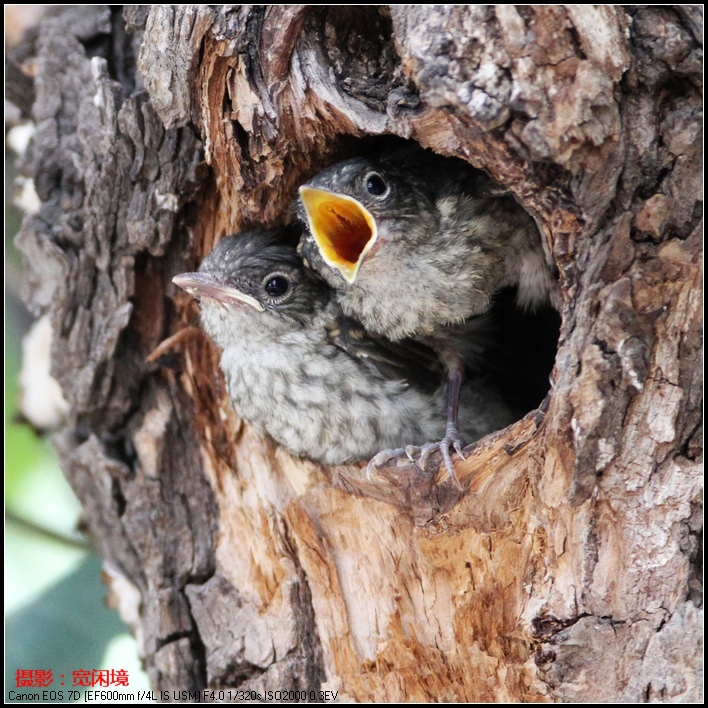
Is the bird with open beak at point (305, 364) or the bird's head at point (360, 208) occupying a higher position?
the bird's head at point (360, 208)

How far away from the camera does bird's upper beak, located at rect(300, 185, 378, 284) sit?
7.83ft

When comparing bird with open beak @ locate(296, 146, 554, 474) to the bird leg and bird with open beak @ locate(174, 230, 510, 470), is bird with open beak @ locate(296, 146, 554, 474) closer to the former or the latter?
the bird leg

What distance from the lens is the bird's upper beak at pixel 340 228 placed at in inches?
94.0

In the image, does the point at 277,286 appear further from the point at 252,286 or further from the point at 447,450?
the point at 447,450

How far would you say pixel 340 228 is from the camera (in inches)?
102

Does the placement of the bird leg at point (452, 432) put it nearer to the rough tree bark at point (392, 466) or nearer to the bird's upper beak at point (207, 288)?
the rough tree bark at point (392, 466)

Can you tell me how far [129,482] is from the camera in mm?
2988

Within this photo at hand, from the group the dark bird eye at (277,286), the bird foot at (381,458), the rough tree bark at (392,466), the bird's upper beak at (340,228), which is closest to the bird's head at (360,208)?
the bird's upper beak at (340,228)

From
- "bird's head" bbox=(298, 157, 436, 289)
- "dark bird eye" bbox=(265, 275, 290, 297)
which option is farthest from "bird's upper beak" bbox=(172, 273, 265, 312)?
"bird's head" bbox=(298, 157, 436, 289)

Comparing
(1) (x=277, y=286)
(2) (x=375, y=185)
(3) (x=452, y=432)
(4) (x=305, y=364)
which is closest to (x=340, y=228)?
(2) (x=375, y=185)

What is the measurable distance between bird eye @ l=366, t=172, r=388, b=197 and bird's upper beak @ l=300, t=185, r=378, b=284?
2.8 inches

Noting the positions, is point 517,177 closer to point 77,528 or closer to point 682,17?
point 682,17

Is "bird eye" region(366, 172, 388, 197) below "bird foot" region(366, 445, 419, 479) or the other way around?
the other way around

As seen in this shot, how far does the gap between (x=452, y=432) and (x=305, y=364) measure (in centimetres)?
58
